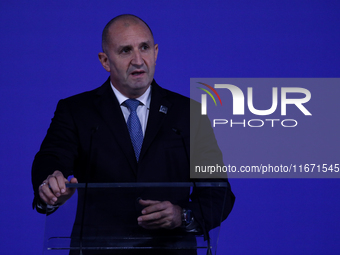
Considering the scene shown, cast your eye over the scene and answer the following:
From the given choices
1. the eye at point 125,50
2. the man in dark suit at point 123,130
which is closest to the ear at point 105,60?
the man in dark suit at point 123,130

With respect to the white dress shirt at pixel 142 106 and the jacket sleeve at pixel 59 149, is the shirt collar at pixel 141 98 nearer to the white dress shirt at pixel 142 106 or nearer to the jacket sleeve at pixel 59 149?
the white dress shirt at pixel 142 106

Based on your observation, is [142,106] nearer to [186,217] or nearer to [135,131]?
[135,131]

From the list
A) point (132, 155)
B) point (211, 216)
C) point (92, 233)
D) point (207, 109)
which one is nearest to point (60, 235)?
point (92, 233)

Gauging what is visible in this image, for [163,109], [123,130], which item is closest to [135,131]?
[123,130]

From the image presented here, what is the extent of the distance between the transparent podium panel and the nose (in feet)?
2.36

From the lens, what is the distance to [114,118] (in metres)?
1.83

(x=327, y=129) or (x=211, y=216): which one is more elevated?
(x=327, y=129)

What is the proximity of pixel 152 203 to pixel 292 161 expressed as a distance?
2.00m

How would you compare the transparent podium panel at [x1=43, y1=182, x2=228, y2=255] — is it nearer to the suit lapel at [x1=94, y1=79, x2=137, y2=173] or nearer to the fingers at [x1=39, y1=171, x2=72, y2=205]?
the fingers at [x1=39, y1=171, x2=72, y2=205]

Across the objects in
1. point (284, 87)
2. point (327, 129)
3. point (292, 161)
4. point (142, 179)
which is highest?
point (284, 87)

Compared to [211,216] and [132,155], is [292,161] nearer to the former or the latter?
[132,155]

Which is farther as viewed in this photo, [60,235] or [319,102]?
[319,102]

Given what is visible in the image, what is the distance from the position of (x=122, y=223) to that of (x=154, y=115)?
2.17 feet

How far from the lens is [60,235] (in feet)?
4.12
